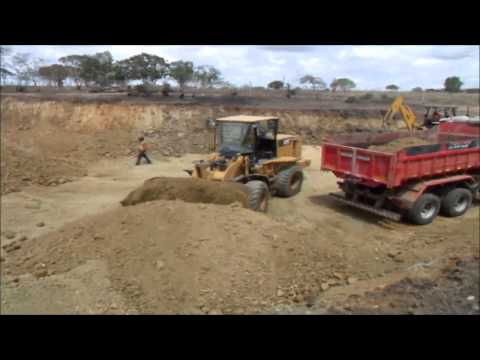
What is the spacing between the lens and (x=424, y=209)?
8523mm

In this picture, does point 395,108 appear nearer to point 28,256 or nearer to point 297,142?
point 297,142

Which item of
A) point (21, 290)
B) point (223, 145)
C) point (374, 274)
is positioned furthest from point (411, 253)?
point (21, 290)

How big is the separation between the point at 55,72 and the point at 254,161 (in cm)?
4318

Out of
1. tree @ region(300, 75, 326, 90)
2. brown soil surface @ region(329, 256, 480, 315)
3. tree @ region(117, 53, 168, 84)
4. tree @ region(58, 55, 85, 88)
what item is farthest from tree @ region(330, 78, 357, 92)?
brown soil surface @ region(329, 256, 480, 315)

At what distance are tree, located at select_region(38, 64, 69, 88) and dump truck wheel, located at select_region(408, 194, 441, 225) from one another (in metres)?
45.5

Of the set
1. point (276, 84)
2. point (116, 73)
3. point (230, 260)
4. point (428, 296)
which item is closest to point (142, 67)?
point (116, 73)

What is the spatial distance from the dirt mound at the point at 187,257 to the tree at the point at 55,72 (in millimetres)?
42798

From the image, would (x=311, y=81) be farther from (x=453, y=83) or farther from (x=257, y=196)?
(x=257, y=196)

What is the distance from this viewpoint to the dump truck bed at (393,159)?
26.4 feet

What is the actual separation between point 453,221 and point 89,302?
7.61 m

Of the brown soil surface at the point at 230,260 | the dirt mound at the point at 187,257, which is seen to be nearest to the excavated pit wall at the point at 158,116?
the brown soil surface at the point at 230,260

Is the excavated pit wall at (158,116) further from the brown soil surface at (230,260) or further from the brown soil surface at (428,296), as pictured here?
the brown soil surface at (428,296)

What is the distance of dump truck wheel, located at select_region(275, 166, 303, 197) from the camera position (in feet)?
33.2

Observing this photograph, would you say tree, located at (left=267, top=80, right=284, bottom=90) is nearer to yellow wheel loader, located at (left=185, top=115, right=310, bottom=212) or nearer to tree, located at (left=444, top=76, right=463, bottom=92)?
tree, located at (left=444, top=76, right=463, bottom=92)
